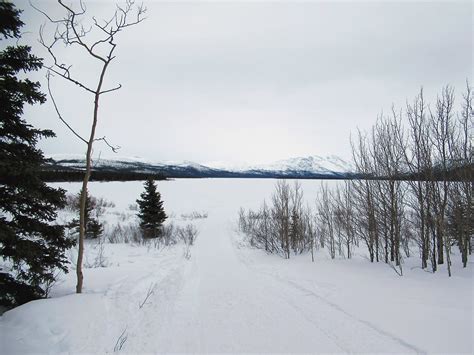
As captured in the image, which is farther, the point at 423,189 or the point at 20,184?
the point at 423,189

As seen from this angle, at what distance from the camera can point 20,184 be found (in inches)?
205

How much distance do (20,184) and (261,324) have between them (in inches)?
232

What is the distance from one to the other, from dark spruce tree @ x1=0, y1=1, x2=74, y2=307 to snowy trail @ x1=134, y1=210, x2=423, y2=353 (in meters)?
3.09

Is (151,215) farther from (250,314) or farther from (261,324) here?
(261,324)

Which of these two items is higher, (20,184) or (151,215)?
(20,184)

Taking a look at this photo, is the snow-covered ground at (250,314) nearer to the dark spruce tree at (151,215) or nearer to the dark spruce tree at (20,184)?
the dark spruce tree at (20,184)

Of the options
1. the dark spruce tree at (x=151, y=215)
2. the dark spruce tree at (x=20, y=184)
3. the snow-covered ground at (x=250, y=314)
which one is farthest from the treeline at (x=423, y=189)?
the dark spruce tree at (x=151, y=215)

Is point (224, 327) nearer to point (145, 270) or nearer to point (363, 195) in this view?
point (145, 270)

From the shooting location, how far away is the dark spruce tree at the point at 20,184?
5078mm

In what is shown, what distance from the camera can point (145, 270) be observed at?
923cm

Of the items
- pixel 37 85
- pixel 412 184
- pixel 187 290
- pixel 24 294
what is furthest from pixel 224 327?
pixel 412 184

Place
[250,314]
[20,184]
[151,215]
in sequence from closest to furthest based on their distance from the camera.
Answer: [20,184] < [250,314] < [151,215]

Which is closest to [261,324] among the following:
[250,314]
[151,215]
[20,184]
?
[250,314]

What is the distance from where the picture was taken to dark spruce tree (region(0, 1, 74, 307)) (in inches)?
200
